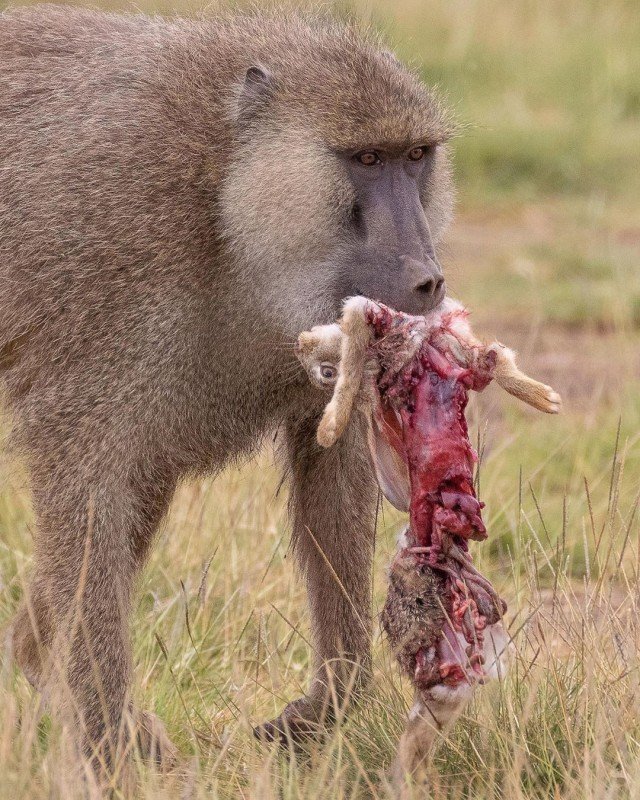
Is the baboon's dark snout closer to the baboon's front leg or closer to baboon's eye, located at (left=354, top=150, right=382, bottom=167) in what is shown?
baboon's eye, located at (left=354, top=150, right=382, bottom=167)

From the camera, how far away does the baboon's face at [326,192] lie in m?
3.11

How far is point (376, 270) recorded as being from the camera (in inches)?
121

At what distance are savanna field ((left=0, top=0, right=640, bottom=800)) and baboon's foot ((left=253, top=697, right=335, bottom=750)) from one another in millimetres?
72

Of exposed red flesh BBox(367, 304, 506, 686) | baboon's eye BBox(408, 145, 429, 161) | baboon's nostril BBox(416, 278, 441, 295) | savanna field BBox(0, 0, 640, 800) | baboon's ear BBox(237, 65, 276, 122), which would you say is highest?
baboon's ear BBox(237, 65, 276, 122)

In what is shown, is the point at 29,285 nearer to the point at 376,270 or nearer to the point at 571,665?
the point at 376,270

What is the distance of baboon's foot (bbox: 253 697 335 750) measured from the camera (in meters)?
3.18

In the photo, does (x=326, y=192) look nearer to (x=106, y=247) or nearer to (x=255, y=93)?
(x=255, y=93)

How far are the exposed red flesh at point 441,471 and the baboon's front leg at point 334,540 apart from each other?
69cm

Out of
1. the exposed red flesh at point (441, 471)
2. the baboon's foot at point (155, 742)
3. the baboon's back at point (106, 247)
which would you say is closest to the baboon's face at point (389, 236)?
the exposed red flesh at point (441, 471)

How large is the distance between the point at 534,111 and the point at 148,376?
7908 mm

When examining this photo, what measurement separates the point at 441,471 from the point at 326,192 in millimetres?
743

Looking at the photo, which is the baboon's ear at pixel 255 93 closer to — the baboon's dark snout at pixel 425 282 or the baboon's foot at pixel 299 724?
the baboon's dark snout at pixel 425 282

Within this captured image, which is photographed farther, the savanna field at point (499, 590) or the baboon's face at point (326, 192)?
the baboon's face at point (326, 192)

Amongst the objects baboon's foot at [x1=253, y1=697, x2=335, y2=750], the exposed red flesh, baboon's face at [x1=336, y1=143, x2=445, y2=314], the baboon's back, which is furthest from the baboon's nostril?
baboon's foot at [x1=253, y1=697, x2=335, y2=750]
